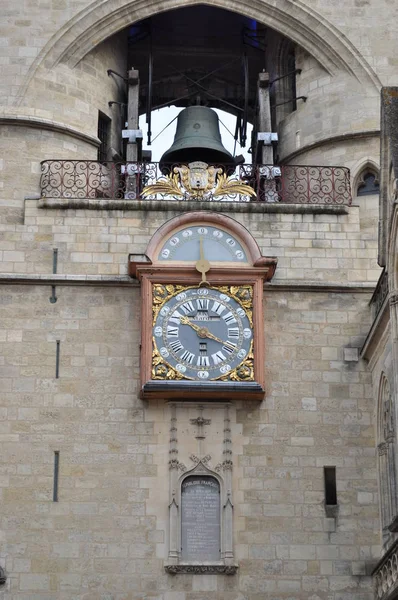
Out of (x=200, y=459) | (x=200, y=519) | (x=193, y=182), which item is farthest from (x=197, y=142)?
(x=200, y=519)

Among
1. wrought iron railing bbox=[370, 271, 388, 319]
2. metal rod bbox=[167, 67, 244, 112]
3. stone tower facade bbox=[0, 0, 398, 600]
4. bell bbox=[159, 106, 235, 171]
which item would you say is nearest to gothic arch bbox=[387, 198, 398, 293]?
stone tower facade bbox=[0, 0, 398, 600]

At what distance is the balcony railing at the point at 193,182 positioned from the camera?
23359mm

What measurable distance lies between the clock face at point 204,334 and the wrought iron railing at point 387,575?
3044 mm

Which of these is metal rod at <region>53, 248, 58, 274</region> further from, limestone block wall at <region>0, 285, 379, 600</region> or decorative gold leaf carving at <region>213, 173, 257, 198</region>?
decorative gold leaf carving at <region>213, 173, 257, 198</region>

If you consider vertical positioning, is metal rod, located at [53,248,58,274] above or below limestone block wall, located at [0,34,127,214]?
below

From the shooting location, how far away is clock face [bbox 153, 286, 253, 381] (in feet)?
72.5

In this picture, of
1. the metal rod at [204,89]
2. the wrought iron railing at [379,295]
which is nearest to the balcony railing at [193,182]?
the wrought iron railing at [379,295]

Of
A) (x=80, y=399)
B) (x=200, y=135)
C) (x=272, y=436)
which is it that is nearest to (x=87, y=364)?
(x=80, y=399)

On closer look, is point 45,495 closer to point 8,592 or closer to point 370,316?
point 8,592

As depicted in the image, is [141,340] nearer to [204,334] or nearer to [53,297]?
[204,334]

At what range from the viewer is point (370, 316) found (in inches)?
890

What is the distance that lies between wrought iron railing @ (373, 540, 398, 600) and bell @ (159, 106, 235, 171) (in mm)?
6299

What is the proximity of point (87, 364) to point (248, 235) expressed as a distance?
271 centimetres

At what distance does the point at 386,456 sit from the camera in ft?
70.5
